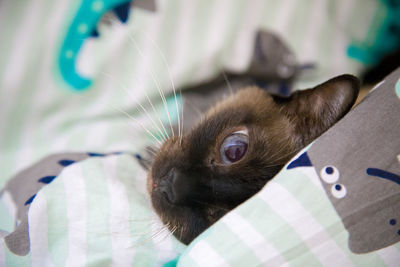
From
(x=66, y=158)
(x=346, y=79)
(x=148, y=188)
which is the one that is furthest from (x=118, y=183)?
(x=346, y=79)

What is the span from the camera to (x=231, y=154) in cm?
101

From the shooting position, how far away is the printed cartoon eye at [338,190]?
803 mm

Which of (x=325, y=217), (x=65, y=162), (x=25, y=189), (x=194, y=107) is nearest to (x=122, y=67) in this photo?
(x=194, y=107)

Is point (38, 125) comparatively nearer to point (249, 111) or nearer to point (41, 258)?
point (41, 258)

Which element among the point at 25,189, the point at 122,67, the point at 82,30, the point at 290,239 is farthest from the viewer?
the point at 122,67

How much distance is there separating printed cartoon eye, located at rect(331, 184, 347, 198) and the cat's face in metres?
0.21

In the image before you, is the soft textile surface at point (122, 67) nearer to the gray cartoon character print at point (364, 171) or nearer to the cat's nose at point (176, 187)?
the cat's nose at point (176, 187)

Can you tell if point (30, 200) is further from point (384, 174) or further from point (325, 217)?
point (384, 174)

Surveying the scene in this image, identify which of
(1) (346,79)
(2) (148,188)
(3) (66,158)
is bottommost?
(2) (148,188)

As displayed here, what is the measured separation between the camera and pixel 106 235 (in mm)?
Result: 923

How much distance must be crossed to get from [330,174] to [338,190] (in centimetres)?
4

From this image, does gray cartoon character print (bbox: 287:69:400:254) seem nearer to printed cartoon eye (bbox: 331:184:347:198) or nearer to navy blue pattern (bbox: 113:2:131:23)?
printed cartoon eye (bbox: 331:184:347:198)

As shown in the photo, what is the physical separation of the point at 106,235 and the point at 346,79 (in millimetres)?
806

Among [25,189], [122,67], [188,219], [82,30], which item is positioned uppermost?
[82,30]
